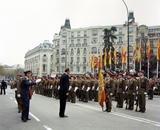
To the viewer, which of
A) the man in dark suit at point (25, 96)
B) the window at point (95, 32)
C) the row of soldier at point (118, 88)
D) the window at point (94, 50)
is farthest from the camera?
the window at point (95, 32)

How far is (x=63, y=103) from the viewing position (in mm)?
10383

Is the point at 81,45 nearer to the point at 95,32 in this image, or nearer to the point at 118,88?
the point at 95,32

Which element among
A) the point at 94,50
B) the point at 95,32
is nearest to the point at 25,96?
the point at 94,50

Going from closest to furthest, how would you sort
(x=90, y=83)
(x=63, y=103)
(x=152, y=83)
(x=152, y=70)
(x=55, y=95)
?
1. (x=63, y=103)
2. (x=90, y=83)
3. (x=55, y=95)
4. (x=152, y=83)
5. (x=152, y=70)

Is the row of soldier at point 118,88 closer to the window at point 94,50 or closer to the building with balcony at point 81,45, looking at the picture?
the building with balcony at point 81,45

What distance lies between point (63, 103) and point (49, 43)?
11573 centimetres

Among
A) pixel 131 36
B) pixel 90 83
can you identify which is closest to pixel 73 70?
pixel 131 36

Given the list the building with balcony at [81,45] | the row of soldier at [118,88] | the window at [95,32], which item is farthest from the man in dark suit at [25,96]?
the window at [95,32]

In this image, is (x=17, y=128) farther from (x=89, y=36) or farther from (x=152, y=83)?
(x=89, y=36)

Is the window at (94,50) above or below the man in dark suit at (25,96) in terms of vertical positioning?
above

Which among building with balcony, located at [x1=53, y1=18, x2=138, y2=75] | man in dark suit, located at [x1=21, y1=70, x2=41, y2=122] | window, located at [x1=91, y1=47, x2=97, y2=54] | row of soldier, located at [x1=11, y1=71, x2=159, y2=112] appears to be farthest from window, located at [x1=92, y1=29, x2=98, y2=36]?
man in dark suit, located at [x1=21, y1=70, x2=41, y2=122]

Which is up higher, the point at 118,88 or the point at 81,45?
the point at 81,45

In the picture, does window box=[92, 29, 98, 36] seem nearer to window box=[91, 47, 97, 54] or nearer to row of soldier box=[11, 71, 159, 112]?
window box=[91, 47, 97, 54]

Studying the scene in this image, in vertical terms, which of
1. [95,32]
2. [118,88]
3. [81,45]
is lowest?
[118,88]
